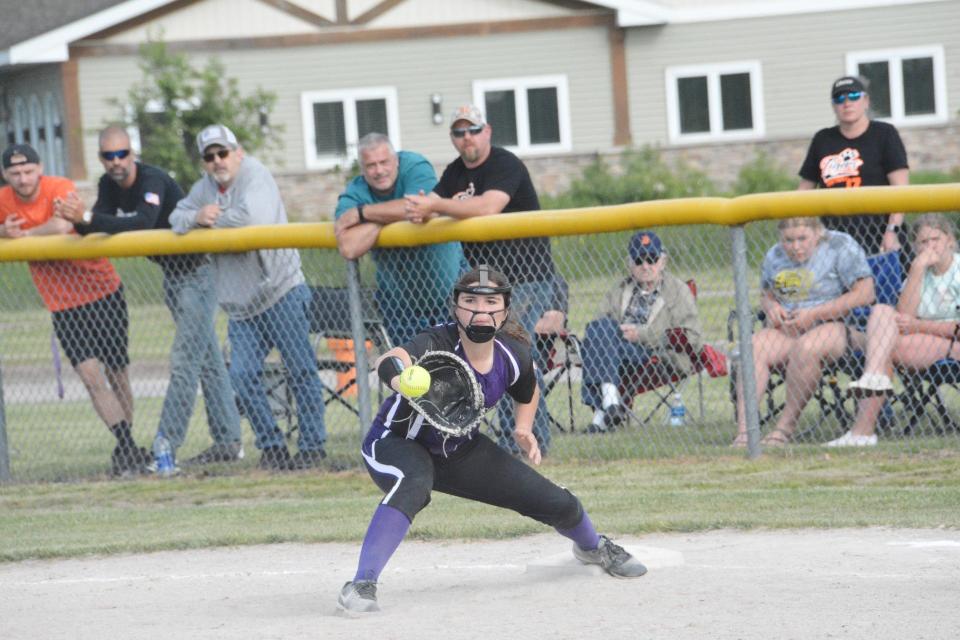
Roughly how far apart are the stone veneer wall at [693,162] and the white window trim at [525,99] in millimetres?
373

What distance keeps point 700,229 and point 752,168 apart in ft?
68.8

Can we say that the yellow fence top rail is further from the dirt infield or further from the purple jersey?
the purple jersey

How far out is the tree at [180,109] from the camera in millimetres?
27141

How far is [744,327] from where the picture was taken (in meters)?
8.82

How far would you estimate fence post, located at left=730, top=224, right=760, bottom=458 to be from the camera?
28.8ft

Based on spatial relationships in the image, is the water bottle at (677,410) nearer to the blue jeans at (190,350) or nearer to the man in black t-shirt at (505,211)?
the man in black t-shirt at (505,211)

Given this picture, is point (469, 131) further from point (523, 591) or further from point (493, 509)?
point (523, 591)

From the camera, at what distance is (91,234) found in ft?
31.9

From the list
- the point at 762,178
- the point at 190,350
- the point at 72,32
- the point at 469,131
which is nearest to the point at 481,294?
the point at 469,131

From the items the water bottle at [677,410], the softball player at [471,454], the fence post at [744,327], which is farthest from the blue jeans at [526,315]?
the softball player at [471,454]

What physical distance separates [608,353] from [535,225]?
1.35m

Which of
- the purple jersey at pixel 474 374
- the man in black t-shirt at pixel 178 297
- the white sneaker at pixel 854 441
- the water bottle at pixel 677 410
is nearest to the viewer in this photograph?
the purple jersey at pixel 474 374

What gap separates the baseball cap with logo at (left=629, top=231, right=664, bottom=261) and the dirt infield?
8.25ft

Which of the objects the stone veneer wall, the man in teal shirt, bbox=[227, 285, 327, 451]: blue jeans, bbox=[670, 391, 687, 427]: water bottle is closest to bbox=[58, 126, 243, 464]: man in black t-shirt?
bbox=[227, 285, 327, 451]: blue jeans
